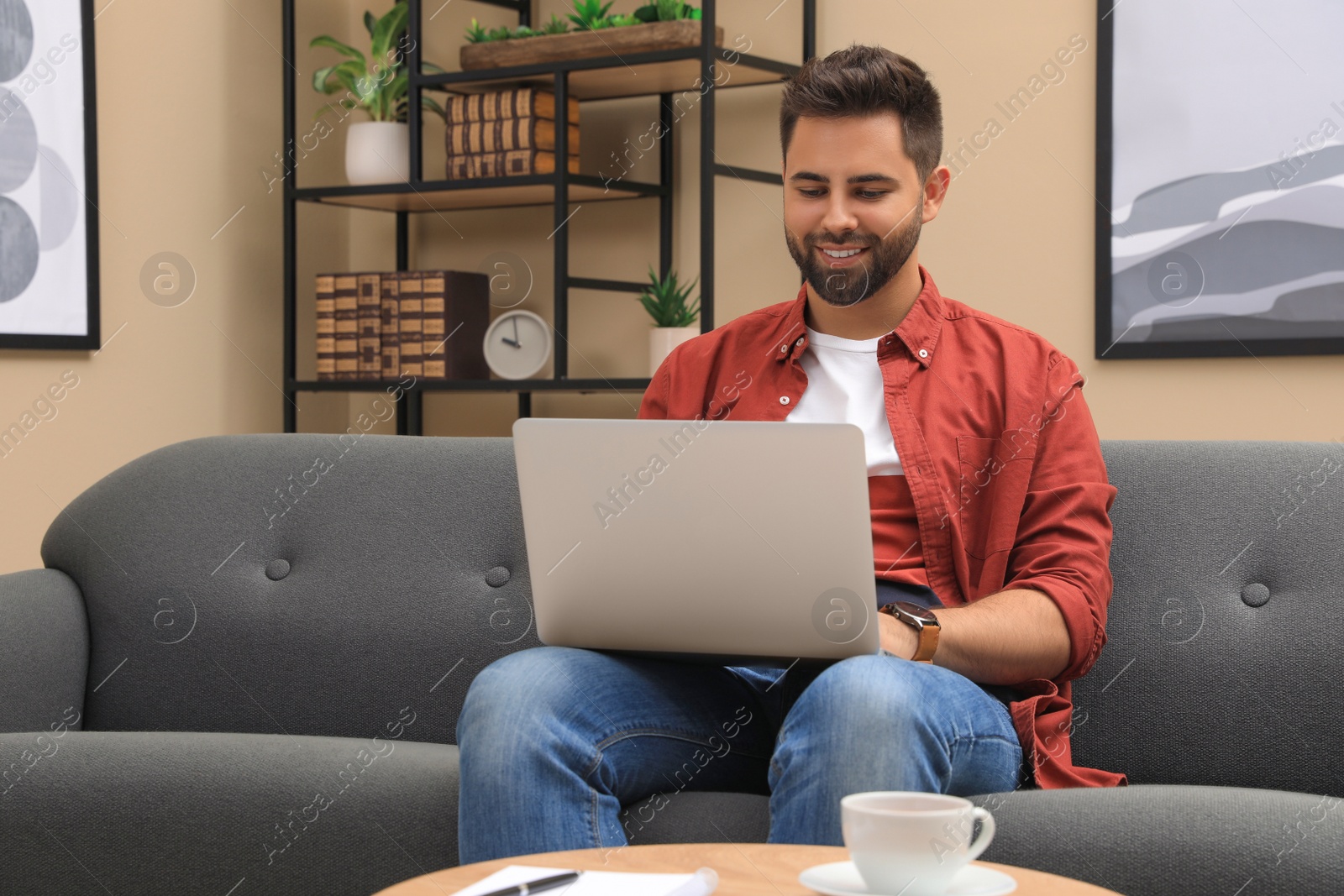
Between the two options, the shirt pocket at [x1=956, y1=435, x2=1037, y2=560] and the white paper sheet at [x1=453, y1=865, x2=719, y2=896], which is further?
the shirt pocket at [x1=956, y1=435, x2=1037, y2=560]

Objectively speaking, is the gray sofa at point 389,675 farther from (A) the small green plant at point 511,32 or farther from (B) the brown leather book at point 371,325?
(A) the small green plant at point 511,32

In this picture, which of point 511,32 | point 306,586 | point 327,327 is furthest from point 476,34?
point 306,586

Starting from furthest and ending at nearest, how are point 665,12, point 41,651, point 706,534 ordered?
point 665,12
point 41,651
point 706,534

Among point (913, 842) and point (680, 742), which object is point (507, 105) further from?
point (913, 842)

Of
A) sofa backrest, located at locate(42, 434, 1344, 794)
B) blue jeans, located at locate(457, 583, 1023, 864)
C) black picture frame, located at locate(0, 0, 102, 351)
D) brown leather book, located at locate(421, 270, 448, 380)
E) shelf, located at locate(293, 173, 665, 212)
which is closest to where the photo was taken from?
blue jeans, located at locate(457, 583, 1023, 864)

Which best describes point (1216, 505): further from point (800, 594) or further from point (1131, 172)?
point (1131, 172)

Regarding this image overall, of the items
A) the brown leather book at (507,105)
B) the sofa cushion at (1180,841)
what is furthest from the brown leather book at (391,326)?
the sofa cushion at (1180,841)

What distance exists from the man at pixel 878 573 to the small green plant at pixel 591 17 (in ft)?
4.69

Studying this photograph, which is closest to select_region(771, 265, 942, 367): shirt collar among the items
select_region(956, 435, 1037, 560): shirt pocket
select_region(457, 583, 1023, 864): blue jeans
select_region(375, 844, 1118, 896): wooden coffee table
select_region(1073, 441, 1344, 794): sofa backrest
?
select_region(956, 435, 1037, 560): shirt pocket

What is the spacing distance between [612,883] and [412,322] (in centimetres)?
250

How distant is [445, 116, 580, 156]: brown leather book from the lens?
3.12 meters

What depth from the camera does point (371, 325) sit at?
3.26m

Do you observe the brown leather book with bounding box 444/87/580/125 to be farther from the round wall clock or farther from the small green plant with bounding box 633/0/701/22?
the round wall clock

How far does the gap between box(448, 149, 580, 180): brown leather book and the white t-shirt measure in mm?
1539
